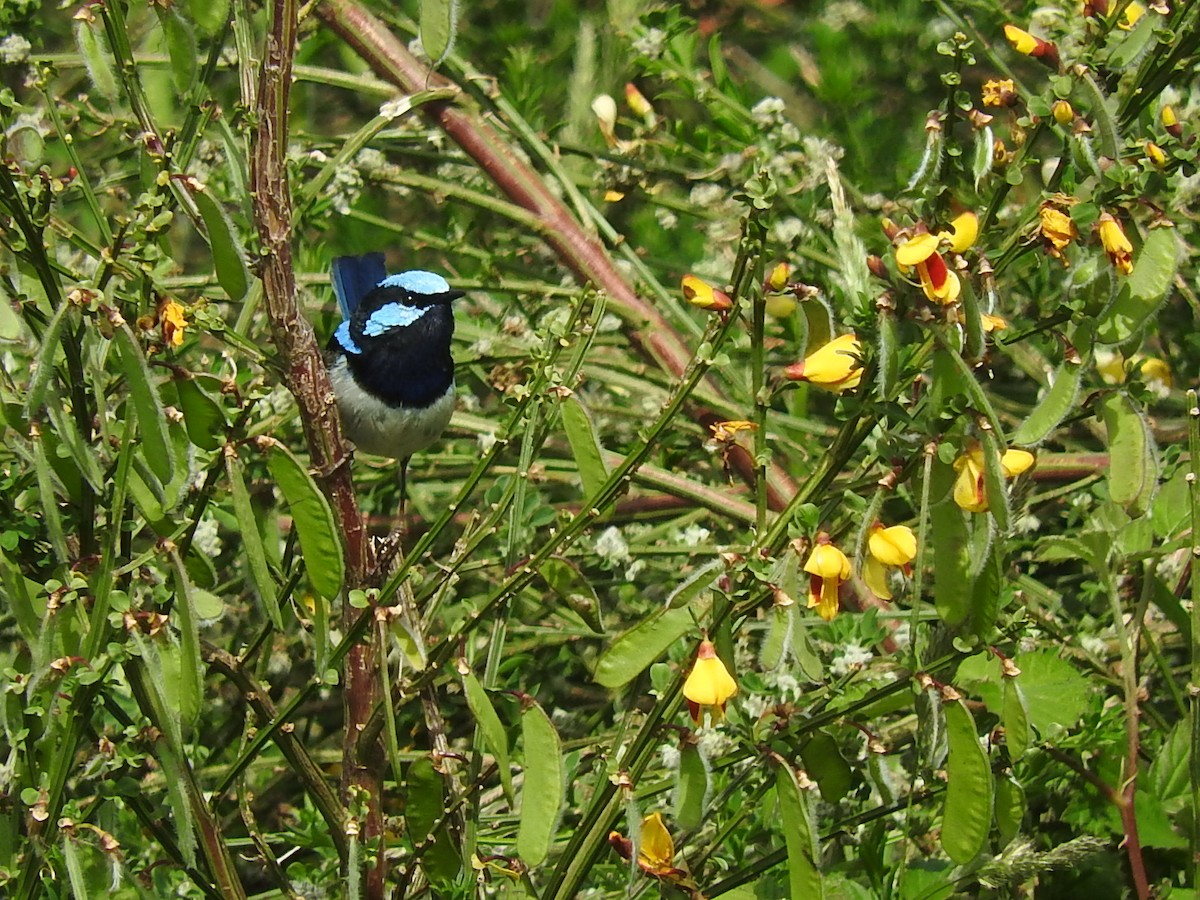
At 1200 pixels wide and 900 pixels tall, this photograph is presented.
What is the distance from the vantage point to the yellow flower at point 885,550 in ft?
5.13

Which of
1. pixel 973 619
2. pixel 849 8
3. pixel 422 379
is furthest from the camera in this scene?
pixel 849 8

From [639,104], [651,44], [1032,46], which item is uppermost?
[651,44]

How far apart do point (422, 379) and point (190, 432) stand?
4.91 ft

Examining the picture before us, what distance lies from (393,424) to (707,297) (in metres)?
1.43

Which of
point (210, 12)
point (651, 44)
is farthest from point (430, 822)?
point (651, 44)

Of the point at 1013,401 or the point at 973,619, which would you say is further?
the point at 1013,401

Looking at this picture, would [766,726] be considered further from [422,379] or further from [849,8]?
[849,8]

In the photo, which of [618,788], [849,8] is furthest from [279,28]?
[849,8]

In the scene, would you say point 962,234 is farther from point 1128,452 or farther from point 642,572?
point 642,572

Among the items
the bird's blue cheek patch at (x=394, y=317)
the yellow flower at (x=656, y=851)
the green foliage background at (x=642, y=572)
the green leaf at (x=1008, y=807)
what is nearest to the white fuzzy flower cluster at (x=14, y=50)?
the green foliage background at (x=642, y=572)

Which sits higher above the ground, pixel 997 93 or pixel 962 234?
pixel 997 93

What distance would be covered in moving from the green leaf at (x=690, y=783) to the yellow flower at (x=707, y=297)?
45cm

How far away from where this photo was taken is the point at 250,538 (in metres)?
1.55

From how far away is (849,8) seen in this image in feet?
13.7
